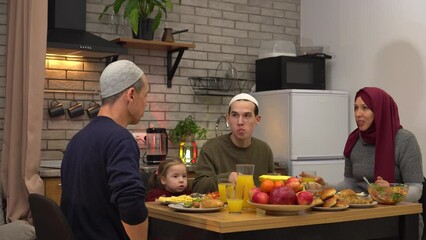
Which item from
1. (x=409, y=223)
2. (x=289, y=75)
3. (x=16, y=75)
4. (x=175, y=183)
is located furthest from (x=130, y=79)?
(x=289, y=75)

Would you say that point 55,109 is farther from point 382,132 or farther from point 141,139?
point 382,132

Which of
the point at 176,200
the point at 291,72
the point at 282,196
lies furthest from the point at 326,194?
the point at 291,72

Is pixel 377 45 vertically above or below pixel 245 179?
above

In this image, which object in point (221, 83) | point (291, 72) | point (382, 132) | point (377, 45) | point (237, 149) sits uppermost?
point (377, 45)

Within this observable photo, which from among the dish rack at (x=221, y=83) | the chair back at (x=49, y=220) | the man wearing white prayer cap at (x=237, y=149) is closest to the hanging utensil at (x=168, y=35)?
the dish rack at (x=221, y=83)

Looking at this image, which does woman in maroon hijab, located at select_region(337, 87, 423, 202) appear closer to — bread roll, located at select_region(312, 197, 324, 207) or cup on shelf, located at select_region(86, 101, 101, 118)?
bread roll, located at select_region(312, 197, 324, 207)

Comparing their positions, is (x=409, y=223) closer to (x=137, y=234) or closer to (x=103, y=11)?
(x=137, y=234)

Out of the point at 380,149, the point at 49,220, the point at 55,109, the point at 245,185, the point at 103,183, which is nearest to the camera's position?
the point at 49,220

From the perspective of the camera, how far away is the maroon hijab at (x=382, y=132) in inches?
143

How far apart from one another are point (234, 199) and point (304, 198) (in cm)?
31

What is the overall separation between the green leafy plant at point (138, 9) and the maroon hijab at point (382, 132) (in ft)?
6.70

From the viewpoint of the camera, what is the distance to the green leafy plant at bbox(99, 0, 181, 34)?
201 inches

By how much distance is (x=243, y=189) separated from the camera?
2.87 metres

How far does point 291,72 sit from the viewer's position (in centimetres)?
580
